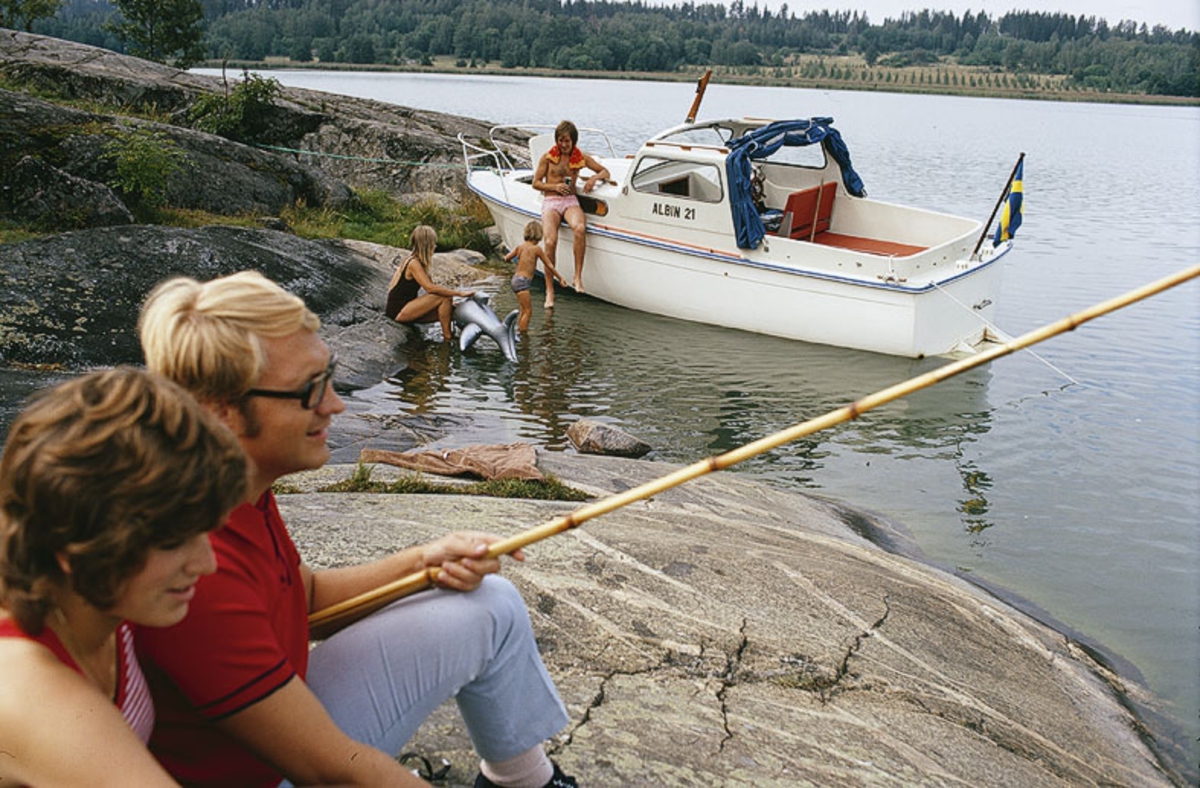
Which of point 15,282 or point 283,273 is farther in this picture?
point 283,273

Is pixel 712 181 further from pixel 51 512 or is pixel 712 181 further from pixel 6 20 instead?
pixel 6 20

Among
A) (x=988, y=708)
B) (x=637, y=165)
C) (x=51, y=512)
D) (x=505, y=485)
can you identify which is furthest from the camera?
(x=637, y=165)

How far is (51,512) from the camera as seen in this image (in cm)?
180

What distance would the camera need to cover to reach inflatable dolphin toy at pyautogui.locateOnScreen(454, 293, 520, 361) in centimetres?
1305

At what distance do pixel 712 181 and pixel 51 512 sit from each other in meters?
14.6

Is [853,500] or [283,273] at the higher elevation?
[283,273]

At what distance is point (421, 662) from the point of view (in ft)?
8.91

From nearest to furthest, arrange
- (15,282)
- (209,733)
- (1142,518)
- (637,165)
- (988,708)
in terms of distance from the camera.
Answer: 1. (209,733)
2. (988,708)
3. (1142,518)
4. (15,282)
5. (637,165)

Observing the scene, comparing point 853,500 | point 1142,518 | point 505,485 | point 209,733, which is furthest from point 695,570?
point 1142,518

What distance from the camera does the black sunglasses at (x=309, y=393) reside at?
8.18 ft

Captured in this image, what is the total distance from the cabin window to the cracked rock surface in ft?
31.4

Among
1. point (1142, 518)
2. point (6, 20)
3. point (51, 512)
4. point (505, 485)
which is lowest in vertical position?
point (1142, 518)

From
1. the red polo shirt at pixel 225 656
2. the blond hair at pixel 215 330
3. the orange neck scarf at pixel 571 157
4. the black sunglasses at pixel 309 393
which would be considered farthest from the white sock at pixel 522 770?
the orange neck scarf at pixel 571 157

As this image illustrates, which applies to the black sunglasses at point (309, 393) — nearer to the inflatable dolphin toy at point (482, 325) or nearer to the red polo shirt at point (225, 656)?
the red polo shirt at point (225, 656)
